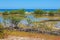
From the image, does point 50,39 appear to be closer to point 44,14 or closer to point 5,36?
point 5,36

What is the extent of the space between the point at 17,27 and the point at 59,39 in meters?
5.51

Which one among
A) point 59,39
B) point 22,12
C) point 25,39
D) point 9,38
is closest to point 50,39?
point 59,39

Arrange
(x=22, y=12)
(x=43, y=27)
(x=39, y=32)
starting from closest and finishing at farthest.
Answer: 1. (x=39, y=32)
2. (x=43, y=27)
3. (x=22, y=12)

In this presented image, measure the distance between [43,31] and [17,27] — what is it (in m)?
2.79

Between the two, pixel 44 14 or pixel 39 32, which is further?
pixel 44 14

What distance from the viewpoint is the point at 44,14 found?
126 feet

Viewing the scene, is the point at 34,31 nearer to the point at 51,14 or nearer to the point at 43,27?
the point at 43,27

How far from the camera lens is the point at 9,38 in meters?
12.7

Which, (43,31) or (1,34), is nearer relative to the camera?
(1,34)

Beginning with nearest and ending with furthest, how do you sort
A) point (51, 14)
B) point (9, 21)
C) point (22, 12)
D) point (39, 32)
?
1. point (39, 32)
2. point (9, 21)
3. point (22, 12)
4. point (51, 14)

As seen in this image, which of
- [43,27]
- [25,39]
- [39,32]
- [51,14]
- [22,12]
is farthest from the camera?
[51,14]

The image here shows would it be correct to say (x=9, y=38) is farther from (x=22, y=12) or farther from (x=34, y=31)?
(x=22, y=12)

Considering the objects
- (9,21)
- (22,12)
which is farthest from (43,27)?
(22,12)

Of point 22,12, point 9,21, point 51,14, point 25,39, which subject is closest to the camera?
point 25,39
